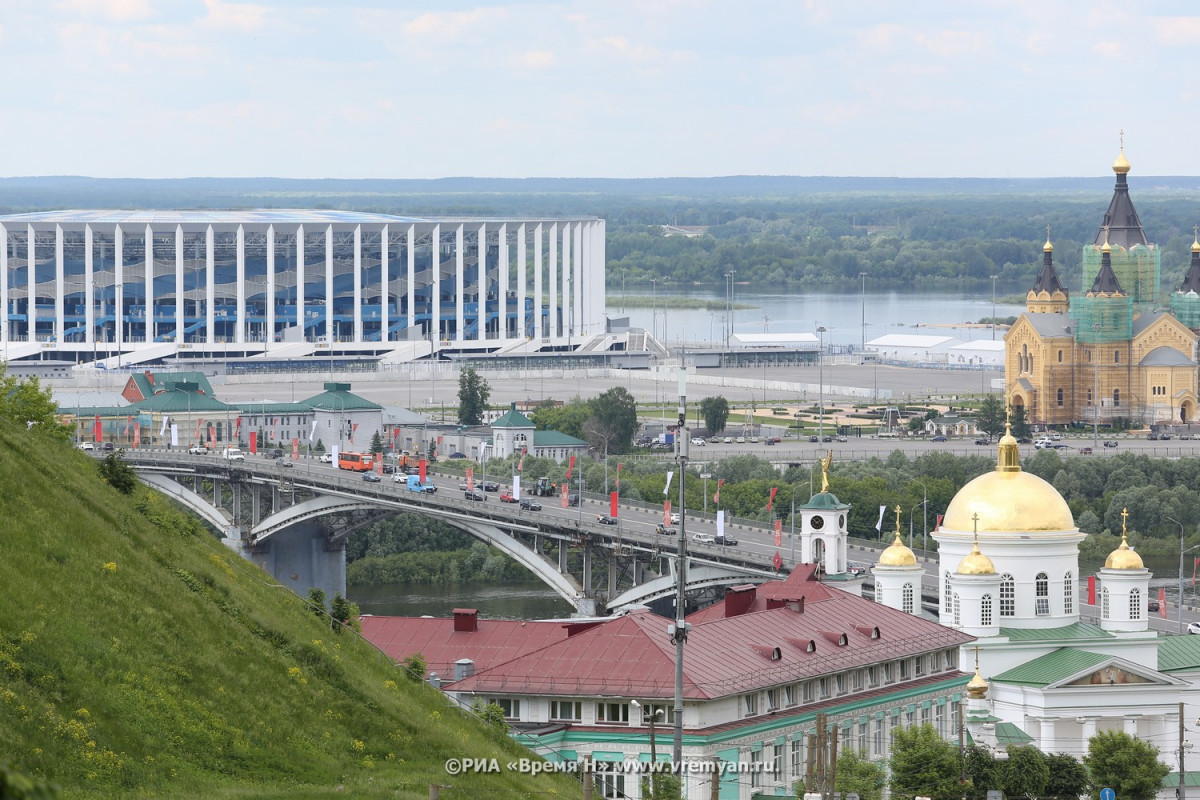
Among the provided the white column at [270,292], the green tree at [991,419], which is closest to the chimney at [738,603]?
the green tree at [991,419]

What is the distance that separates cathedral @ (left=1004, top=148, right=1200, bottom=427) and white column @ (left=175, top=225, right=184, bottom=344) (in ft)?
168

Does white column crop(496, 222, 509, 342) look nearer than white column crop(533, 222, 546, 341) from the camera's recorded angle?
No

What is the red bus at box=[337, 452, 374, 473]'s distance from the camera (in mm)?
94875

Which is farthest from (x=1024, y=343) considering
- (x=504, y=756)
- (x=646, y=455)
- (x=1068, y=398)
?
(x=504, y=756)

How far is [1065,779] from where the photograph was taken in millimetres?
43281

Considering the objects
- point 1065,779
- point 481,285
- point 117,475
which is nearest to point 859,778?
point 1065,779

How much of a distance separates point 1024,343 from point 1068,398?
363cm

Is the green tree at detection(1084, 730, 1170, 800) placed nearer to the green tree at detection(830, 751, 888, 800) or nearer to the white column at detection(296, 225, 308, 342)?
the green tree at detection(830, 751, 888, 800)

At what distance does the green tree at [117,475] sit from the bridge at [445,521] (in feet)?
103

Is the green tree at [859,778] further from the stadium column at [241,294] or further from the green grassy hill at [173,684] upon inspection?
the stadium column at [241,294]

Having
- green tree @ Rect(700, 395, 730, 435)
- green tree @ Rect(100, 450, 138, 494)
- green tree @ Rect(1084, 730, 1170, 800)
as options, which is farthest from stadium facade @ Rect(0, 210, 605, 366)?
green tree @ Rect(100, 450, 138, 494)

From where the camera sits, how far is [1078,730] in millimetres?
52750

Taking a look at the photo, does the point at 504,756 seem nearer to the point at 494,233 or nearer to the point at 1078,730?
the point at 1078,730

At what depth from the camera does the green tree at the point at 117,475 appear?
120 ft
